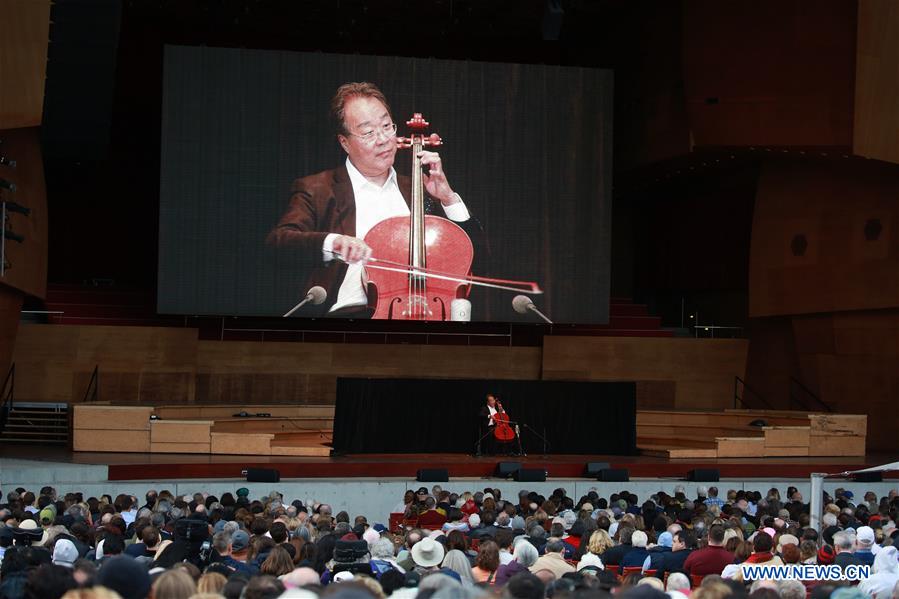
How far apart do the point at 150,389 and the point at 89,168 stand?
750 cm

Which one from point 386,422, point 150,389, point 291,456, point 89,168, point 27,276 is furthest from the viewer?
point 89,168

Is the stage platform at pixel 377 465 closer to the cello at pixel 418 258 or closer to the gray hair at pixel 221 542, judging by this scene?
the cello at pixel 418 258

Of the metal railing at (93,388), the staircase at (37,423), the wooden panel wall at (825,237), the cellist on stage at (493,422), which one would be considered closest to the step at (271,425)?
the staircase at (37,423)

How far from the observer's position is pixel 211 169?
23.6 meters

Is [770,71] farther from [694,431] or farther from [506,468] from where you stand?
[506,468]

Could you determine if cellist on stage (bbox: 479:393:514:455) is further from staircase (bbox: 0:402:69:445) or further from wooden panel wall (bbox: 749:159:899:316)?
staircase (bbox: 0:402:69:445)

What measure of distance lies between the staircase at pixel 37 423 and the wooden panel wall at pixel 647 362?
1037 cm

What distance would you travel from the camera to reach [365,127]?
23.9m

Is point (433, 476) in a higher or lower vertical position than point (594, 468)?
lower

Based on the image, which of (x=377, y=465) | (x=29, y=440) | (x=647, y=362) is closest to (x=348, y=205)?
(x=377, y=465)

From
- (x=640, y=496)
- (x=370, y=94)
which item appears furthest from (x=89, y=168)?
(x=640, y=496)

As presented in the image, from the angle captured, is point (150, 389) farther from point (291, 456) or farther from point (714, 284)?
point (714, 284)

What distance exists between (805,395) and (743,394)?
164 cm

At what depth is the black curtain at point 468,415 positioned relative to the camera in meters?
21.8
